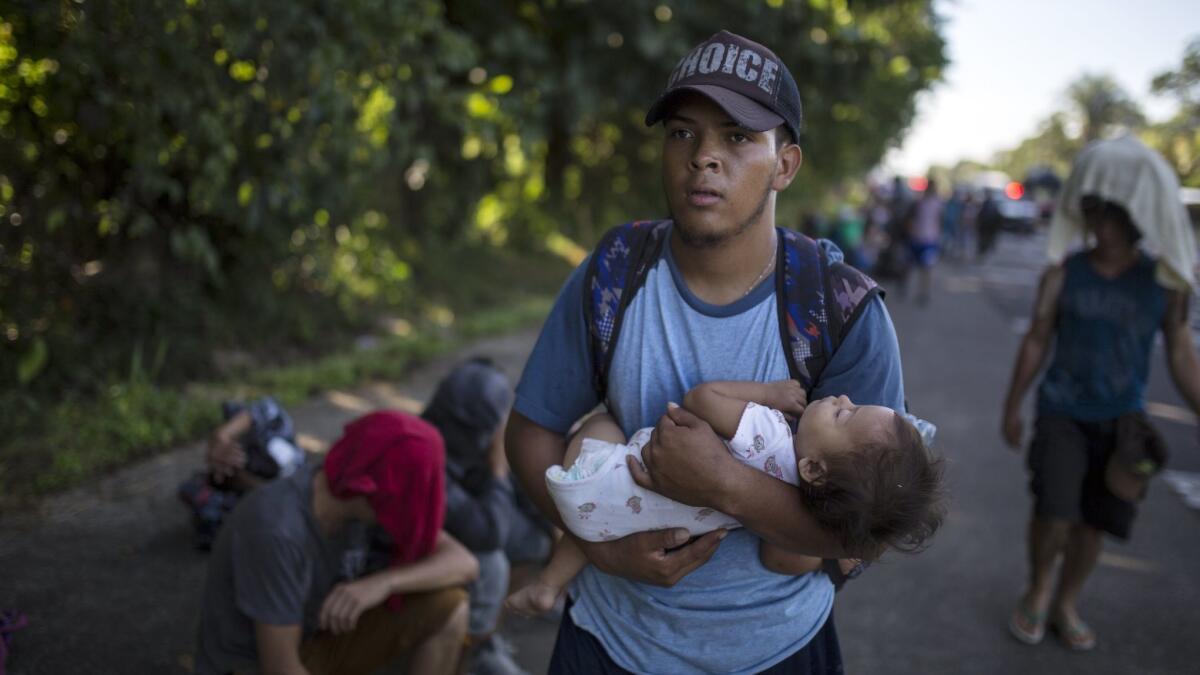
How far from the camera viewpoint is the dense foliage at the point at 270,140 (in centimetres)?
475

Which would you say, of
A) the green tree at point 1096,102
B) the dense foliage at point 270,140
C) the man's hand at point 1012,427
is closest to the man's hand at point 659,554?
the man's hand at point 1012,427

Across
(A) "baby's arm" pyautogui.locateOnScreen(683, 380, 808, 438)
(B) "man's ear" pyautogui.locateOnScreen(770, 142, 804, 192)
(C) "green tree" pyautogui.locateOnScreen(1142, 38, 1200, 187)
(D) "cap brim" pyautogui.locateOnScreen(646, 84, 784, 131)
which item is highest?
(C) "green tree" pyautogui.locateOnScreen(1142, 38, 1200, 187)

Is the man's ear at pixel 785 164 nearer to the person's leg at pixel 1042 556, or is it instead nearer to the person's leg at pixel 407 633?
the person's leg at pixel 407 633

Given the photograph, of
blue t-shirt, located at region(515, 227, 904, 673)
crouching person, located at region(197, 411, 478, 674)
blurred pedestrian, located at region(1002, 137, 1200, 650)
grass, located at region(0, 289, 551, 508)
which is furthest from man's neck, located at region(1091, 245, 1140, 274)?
grass, located at region(0, 289, 551, 508)

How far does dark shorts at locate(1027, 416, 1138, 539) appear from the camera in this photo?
3.65m

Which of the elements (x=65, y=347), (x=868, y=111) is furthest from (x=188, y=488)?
(x=868, y=111)

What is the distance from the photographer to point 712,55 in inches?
71.9

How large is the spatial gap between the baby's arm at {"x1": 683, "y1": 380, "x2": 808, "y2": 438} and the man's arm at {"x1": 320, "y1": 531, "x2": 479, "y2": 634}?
1.43m

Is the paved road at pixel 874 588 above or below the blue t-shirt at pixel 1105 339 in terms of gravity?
below

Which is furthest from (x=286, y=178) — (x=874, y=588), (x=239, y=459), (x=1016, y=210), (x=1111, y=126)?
(x=1111, y=126)

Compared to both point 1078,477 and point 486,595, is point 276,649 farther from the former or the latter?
point 1078,477

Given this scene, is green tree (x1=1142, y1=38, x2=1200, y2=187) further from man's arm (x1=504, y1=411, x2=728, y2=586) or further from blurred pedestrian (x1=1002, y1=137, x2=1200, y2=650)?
man's arm (x1=504, y1=411, x2=728, y2=586)

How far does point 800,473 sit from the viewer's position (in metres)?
Answer: 1.75

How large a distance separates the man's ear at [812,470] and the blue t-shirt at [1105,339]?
8.23ft
